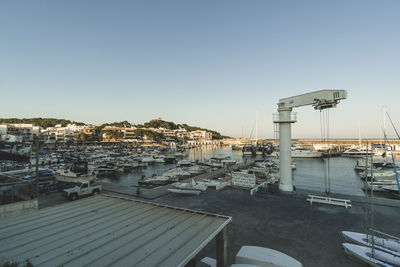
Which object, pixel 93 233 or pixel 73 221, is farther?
pixel 73 221

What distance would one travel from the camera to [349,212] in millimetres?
11383

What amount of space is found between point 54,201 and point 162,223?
43.6ft

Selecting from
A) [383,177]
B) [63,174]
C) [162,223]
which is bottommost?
[383,177]

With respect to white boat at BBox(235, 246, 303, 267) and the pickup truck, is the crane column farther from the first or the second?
the pickup truck

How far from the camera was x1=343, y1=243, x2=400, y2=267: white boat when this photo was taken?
6020 mm

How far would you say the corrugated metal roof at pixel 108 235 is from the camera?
12.5 ft

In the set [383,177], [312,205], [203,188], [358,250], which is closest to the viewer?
[358,250]

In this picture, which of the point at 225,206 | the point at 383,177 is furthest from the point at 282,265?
the point at 383,177

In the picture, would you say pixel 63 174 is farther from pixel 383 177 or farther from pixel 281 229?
pixel 383 177

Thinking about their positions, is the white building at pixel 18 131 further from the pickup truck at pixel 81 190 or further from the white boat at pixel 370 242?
the white boat at pixel 370 242

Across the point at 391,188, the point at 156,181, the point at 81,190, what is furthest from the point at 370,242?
the point at 156,181

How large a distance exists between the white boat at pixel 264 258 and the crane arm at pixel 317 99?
12.1 meters

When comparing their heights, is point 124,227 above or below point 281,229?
above

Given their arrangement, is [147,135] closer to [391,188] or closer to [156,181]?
[156,181]
